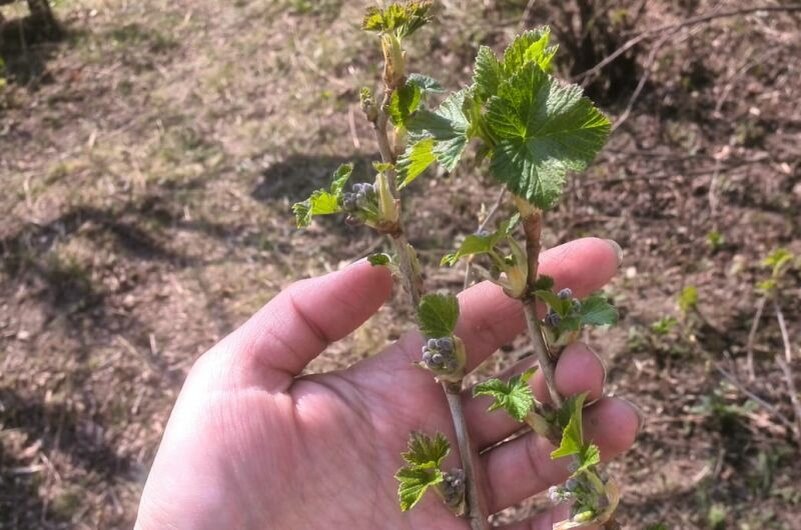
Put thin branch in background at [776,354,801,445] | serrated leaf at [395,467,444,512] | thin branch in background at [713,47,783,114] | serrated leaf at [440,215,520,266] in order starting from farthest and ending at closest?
thin branch in background at [713,47,783,114]
thin branch in background at [776,354,801,445]
serrated leaf at [395,467,444,512]
serrated leaf at [440,215,520,266]

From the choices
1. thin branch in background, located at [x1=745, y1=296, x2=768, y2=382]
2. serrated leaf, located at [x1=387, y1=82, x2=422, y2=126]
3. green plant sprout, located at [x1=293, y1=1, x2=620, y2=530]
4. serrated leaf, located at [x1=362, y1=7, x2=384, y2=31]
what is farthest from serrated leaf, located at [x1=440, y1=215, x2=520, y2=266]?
thin branch in background, located at [x1=745, y1=296, x2=768, y2=382]

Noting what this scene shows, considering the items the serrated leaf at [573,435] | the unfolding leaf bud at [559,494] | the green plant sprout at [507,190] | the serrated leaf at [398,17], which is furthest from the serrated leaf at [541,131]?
the unfolding leaf bud at [559,494]

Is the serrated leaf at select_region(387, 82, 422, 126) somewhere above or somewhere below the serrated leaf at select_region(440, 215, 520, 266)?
above

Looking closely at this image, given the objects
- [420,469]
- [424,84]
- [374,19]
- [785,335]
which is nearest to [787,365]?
[785,335]

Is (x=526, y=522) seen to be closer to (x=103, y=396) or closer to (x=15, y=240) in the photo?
(x=103, y=396)

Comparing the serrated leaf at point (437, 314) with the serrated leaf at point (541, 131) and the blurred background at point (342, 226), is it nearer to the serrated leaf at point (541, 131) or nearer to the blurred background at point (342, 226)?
the serrated leaf at point (541, 131)

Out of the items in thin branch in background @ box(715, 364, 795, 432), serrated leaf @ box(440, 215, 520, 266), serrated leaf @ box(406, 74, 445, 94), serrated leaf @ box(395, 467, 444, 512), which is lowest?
thin branch in background @ box(715, 364, 795, 432)

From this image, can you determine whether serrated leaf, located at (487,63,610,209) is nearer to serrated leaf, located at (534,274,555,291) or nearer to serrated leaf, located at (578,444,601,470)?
serrated leaf, located at (534,274,555,291)

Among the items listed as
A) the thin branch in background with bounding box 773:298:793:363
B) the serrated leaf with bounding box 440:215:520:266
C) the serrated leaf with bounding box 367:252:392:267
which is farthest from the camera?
the thin branch in background with bounding box 773:298:793:363
